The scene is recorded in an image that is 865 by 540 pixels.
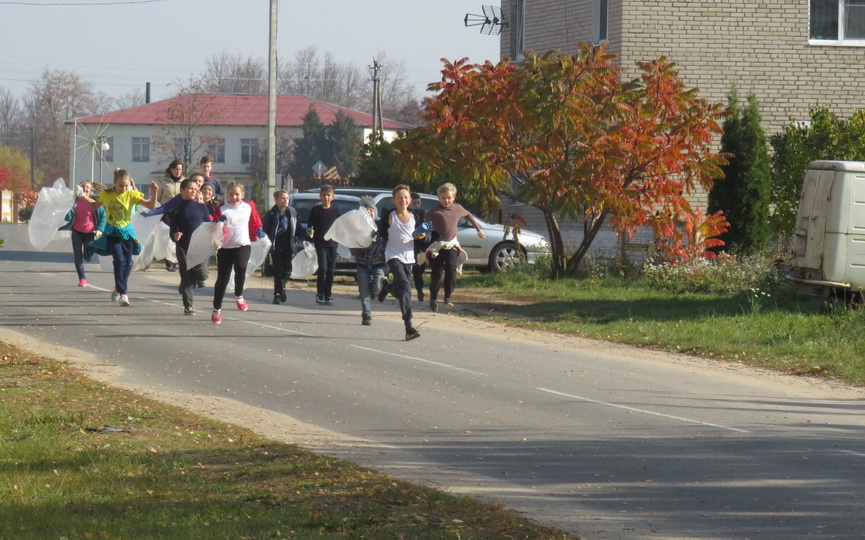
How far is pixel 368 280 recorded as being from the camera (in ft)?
51.5

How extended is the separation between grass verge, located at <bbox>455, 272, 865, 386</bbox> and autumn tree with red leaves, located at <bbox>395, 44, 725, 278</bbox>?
1575 mm

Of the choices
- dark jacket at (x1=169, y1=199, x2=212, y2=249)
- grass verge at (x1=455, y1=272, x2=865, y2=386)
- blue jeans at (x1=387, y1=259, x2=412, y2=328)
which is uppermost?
dark jacket at (x1=169, y1=199, x2=212, y2=249)

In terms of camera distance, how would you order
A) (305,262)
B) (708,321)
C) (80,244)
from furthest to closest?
(80,244) → (305,262) → (708,321)

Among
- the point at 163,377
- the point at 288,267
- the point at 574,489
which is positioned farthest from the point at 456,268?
the point at 574,489

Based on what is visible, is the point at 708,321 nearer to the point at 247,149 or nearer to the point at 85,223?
the point at 85,223

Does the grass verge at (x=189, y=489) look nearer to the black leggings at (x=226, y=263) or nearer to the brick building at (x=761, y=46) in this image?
the black leggings at (x=226, y=263)

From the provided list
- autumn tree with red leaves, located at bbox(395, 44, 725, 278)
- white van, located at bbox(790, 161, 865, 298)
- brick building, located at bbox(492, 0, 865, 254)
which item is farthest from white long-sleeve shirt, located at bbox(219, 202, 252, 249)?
brick building, located at bbox(492, 0, 865, 254)

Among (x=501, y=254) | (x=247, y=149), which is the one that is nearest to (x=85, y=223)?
(x=501, y=254)

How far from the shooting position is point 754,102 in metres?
23.1

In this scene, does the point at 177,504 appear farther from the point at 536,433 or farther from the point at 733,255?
the point at 733,255

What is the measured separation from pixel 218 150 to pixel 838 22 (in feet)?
230

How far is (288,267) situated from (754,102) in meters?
9.80

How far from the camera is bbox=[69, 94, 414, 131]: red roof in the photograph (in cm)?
9175

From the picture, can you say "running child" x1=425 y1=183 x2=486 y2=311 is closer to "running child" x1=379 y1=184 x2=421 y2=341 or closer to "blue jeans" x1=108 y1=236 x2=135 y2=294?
"running child" x1=379 y1=184 x2=421 y2=341
